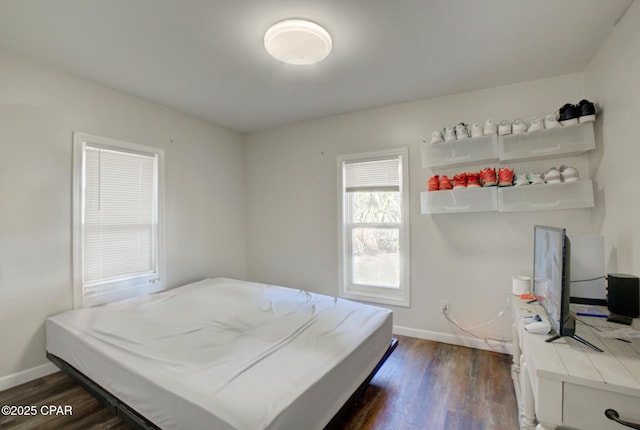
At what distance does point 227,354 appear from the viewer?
168 centimetres

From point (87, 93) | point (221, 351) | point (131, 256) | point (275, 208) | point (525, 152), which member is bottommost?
point (221, 351)

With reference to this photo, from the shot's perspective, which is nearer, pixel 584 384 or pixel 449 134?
pixel 584 384

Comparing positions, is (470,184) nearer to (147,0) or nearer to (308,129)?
(308,129)

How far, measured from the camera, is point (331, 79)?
8.51 ft

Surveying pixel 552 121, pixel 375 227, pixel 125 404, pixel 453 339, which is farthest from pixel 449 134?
pixel 125 404

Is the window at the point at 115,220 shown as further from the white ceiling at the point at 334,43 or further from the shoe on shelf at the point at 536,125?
the shoe on shelf at the point at 536,125

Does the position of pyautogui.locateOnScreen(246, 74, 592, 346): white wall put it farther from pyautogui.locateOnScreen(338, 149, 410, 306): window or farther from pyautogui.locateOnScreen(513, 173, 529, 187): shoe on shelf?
pyautogui.locateOnScreen(513, 173, 529, 187): shoe on shelf

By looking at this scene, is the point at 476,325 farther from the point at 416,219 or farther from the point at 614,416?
the point at 614,416

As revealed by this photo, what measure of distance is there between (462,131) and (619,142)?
1044 mm

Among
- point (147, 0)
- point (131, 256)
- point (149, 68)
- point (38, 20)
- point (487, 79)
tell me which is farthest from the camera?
point (131, 256)

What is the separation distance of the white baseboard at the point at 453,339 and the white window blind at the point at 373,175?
1558 mm

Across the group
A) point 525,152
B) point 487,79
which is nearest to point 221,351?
point 525,152

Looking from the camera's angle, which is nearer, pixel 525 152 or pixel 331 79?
pixel 525 152

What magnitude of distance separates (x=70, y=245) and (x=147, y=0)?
2077 mm
